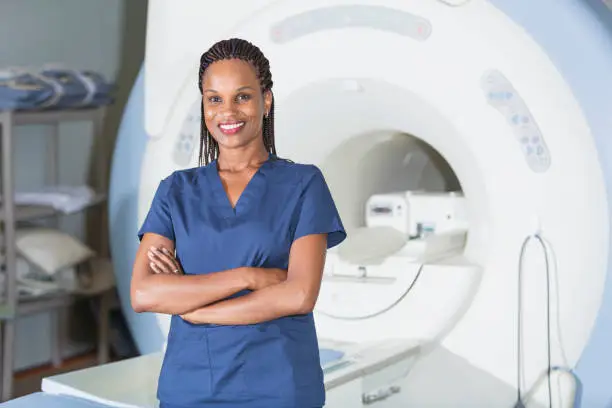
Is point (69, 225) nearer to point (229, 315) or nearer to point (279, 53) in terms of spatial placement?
point (279, 53)

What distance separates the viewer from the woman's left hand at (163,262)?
1.29 metres

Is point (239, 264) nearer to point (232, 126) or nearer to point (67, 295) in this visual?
point (232, 126)

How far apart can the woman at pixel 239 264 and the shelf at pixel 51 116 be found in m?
1.62

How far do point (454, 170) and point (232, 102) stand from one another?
1.15 metres

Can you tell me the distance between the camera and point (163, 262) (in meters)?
1.30

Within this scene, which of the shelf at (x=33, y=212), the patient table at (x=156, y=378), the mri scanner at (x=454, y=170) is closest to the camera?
the patient table at (x=156, y=378)

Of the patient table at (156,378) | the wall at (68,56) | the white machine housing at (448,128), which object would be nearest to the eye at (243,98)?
the patient table at (156,378)

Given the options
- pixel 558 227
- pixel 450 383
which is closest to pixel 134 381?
pixel 450 383

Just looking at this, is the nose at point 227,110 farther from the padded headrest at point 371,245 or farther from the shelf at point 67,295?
the shelf at point 67,295

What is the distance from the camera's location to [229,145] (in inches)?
51.1

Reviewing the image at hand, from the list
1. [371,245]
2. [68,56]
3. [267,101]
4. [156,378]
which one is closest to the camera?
[267,101]

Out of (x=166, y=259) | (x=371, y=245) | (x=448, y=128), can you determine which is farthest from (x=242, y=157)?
(x=371, y=245)

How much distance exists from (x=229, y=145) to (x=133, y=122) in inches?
56.9

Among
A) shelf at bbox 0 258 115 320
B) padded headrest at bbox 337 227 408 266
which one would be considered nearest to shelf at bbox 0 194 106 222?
shelf at bbox 0 258 115 320
